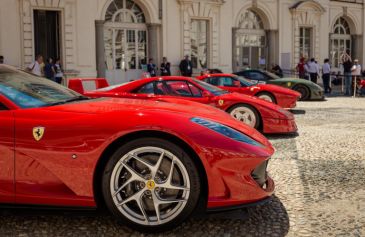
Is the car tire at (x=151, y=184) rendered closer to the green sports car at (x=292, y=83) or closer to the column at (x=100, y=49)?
the green sports car at (x=292, y=83)

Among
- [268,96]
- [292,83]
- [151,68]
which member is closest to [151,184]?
[268,96]

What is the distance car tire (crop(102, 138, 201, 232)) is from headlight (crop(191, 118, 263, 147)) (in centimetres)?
30

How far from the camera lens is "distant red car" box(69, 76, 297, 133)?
874cm

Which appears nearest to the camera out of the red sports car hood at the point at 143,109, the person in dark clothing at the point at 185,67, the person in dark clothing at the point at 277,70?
the red sports car hood at the point at 143,109

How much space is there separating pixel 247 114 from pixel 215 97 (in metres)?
0.73

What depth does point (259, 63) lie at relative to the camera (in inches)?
1089

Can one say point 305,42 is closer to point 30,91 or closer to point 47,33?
point 47,33

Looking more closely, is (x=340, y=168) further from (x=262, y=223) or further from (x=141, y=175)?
(x=141, y=175)

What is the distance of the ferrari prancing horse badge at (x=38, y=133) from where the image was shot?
3463 millimetres

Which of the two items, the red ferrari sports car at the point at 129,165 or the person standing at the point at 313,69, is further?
the person standing at the point at 313,69

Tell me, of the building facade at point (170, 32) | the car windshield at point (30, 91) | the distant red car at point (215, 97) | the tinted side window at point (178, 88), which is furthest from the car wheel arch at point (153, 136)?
the building facade at point (170, 32)

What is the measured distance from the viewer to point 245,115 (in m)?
9.01

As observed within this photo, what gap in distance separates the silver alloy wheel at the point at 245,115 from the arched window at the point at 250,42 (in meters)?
17.2

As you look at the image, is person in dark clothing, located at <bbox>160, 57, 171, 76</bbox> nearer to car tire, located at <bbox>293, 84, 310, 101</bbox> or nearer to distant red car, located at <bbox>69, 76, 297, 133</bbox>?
car tire, located at <bbox>293, 84, 310, 101</bbox>
